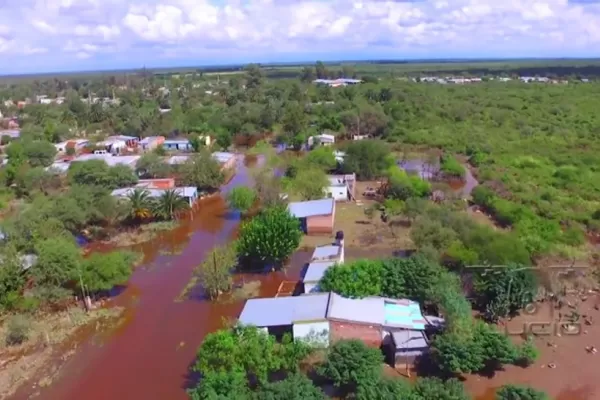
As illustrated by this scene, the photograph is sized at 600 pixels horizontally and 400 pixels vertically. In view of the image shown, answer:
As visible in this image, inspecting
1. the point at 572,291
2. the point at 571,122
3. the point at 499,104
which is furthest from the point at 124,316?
the point at 499,104

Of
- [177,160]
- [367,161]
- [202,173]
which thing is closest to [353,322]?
[202,173]

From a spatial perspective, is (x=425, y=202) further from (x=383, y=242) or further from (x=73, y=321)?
(x=73, y=321)

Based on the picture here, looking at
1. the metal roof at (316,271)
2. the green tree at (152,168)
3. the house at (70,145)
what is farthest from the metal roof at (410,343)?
the house at (70,145)

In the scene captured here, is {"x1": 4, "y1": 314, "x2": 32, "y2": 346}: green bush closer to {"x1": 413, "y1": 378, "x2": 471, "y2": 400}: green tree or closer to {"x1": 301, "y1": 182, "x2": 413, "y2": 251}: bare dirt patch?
{"x1": 301, "y1": 182, "x2": 413, "y2": 251}: bare dirt patch

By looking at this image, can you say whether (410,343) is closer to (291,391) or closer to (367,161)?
(291,391)

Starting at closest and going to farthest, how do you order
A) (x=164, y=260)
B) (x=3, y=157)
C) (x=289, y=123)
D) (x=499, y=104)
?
(x=164, y=260)
(x=3, y=157)
(x=289, y=123)
(x=499, y=104)

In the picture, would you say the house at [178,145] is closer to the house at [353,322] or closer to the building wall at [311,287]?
the building wall at [311,287]
